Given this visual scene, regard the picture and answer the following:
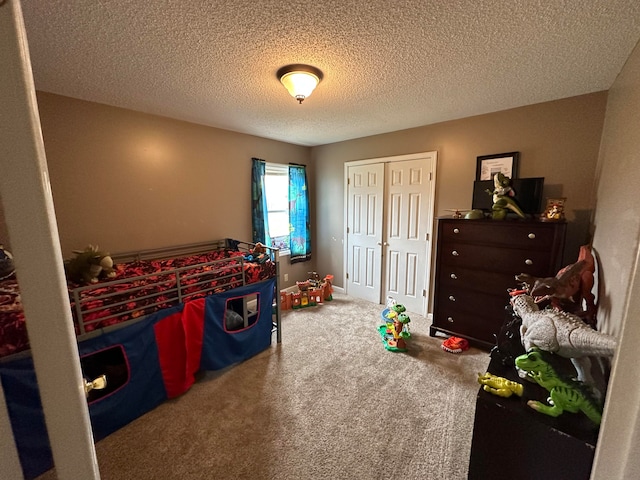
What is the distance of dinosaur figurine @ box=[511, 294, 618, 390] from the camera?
3.11 feet

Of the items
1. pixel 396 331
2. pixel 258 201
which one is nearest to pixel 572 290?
pixel 396 331

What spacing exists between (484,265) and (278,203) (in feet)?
9.30

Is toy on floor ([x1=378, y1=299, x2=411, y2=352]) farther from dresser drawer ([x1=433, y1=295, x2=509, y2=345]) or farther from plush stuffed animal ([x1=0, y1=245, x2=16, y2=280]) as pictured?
plush stuffed animal ([x1=0, y1=245, x2=16, y2=280])

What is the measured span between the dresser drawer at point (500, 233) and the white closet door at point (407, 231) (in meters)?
0.71

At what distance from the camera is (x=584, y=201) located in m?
2.36

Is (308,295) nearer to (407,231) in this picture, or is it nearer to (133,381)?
(407,231)

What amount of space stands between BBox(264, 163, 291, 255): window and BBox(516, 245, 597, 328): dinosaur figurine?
3196mm

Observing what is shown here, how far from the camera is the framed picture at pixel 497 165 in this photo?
2.65m

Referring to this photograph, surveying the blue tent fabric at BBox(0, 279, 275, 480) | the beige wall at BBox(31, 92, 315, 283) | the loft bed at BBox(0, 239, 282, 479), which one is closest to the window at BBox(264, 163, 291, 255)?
the beige wall at BBox(31, 92, 315, 283)

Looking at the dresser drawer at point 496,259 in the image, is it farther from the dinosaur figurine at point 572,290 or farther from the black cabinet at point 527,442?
the black cabinet at point 527,442

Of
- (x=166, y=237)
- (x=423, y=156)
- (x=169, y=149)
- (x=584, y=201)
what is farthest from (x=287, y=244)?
(x=584, y=201)

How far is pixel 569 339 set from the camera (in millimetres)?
1010

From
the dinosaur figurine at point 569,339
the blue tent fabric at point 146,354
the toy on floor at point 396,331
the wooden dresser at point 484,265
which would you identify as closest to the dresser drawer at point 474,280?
the wooden dresser at point 484,265

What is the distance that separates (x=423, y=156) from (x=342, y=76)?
1718mm
